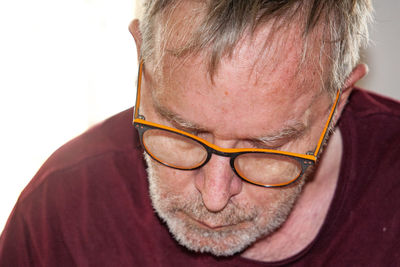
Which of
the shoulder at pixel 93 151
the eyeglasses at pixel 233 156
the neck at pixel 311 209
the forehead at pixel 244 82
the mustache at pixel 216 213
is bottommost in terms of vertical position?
the neck at pixel 311 209

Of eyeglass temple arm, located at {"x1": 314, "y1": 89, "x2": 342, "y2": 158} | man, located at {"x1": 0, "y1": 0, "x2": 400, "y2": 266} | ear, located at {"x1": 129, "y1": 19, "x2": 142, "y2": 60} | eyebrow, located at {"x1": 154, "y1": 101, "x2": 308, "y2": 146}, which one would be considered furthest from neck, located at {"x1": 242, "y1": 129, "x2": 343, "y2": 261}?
ear, located at {"x1": 129, "y1": 19, "x2": 142, "y2": 60}

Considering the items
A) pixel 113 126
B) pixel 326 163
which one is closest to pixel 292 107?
pixel 326 163

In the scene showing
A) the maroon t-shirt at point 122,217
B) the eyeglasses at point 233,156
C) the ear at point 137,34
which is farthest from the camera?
the maroon t-shirt at point 122,217

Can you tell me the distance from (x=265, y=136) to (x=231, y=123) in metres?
0.08

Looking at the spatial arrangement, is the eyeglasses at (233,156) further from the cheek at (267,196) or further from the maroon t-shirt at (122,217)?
the maroon t-shirt at (122,217)

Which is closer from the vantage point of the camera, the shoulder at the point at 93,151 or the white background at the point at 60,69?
the shoulder at the point at 93,151

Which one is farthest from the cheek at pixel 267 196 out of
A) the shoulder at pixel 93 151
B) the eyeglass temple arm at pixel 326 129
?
the shoulder at pixel 93 151

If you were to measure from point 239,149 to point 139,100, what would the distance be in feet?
0.88

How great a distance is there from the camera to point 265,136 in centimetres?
105

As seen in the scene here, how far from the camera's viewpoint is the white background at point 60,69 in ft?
5.98

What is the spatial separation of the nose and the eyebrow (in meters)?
0.08

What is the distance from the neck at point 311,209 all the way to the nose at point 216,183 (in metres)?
0.37

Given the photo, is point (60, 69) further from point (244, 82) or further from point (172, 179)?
point (244, 82)

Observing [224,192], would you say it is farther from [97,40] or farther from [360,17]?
[97,40]
